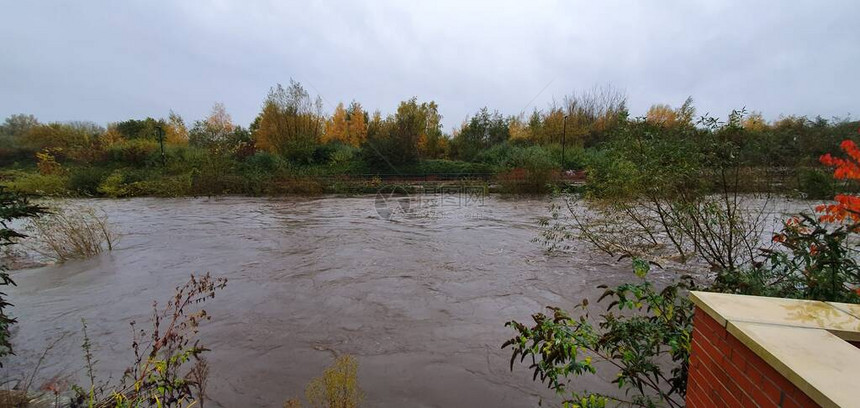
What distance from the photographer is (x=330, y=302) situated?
19.1 ft

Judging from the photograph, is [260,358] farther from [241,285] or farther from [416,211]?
[416,211]

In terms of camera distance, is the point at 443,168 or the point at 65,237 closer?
the point at 65,237

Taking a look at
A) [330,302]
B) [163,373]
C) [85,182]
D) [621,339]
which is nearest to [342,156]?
[85,182]

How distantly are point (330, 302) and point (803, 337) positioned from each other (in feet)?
17.5

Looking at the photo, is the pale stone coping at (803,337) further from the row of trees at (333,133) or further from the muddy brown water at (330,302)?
the row of trees at (333,133)

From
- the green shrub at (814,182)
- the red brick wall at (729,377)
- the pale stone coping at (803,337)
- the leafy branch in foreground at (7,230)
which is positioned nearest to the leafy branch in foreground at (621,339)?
the red brick wall at (729,377)

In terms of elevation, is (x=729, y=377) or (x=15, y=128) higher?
(x=15, y=128)

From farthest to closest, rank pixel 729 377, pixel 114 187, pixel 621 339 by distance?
pixel 114 187 → pixel 621 339 → pixel 729 377

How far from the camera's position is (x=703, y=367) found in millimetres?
1809

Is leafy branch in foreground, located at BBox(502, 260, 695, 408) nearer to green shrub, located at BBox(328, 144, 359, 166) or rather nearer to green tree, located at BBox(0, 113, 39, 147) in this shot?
green shrub, located at BBox(328, 144, 359, 166)

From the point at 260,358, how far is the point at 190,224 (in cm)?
998

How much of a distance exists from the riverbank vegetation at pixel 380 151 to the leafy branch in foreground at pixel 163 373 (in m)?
6.44

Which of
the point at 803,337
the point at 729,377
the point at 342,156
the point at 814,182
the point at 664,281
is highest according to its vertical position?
the point at 342,156

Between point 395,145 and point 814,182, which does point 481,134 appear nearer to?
point 395,145
